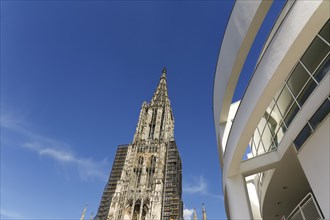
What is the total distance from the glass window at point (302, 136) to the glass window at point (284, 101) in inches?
53.5

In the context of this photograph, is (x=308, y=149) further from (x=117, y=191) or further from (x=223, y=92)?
(x=117, y=191)

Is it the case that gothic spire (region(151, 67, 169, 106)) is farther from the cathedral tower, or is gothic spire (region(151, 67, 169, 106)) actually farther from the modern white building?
the modern white building

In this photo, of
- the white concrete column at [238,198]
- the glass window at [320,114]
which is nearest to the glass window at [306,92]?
the glass window at [320,114]

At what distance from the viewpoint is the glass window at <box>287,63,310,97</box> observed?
27.3ft

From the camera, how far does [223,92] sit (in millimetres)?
10250

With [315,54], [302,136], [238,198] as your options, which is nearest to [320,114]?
[302,136]

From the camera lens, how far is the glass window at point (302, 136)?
7746 mm

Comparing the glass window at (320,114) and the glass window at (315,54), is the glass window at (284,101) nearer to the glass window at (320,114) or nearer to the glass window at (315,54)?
the glass window at (315,54)

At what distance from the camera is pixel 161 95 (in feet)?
192

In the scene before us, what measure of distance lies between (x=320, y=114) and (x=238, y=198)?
417 cm

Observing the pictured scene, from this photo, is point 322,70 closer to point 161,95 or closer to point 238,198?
point 238,198

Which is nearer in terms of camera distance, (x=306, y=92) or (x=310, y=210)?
(x=310, y=210)

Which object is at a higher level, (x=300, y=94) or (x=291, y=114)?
(x=300, y=94)

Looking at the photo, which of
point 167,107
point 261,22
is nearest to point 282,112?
point 261,22
